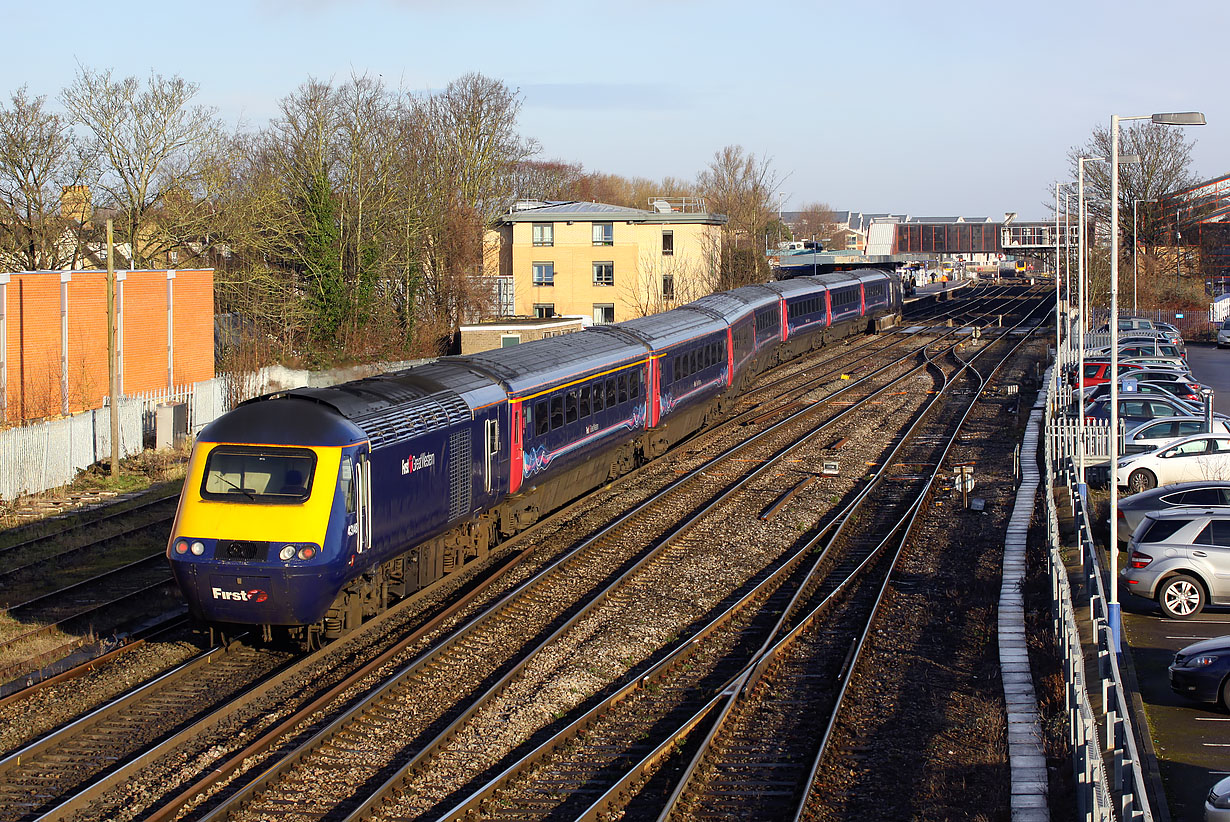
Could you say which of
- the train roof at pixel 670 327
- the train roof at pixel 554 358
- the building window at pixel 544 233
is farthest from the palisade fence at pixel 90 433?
the building window at pixel 544 233

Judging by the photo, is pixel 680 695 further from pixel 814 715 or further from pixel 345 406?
pixel 345 406

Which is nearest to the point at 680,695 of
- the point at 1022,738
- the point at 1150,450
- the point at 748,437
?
the point at 1022,738

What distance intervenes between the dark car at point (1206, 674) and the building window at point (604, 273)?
156ft

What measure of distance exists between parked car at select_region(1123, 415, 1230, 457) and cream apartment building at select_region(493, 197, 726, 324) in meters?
35.0

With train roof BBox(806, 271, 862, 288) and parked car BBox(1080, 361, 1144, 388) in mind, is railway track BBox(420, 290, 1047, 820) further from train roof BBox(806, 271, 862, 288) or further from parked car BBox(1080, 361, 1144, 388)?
train roof BBox(806, 271, 862, 288)

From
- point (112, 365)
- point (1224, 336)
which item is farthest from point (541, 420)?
point (1224, 336)

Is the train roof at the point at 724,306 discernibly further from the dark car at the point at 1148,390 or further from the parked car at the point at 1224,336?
the parked car at the point at 1224,336

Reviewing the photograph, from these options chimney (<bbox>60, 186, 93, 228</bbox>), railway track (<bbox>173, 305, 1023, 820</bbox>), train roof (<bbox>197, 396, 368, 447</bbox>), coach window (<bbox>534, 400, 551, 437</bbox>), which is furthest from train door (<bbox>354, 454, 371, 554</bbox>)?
chimney (<bbox>60, 186, 93, 228</bbox>)

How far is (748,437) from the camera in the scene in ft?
93.5

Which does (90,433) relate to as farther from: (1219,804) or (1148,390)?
(1148,390)

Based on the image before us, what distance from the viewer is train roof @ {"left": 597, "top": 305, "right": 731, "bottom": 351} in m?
24.7

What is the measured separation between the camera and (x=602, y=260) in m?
58.2

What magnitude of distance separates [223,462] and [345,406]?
1477 millimetres

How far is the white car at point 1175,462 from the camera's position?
22156mm
